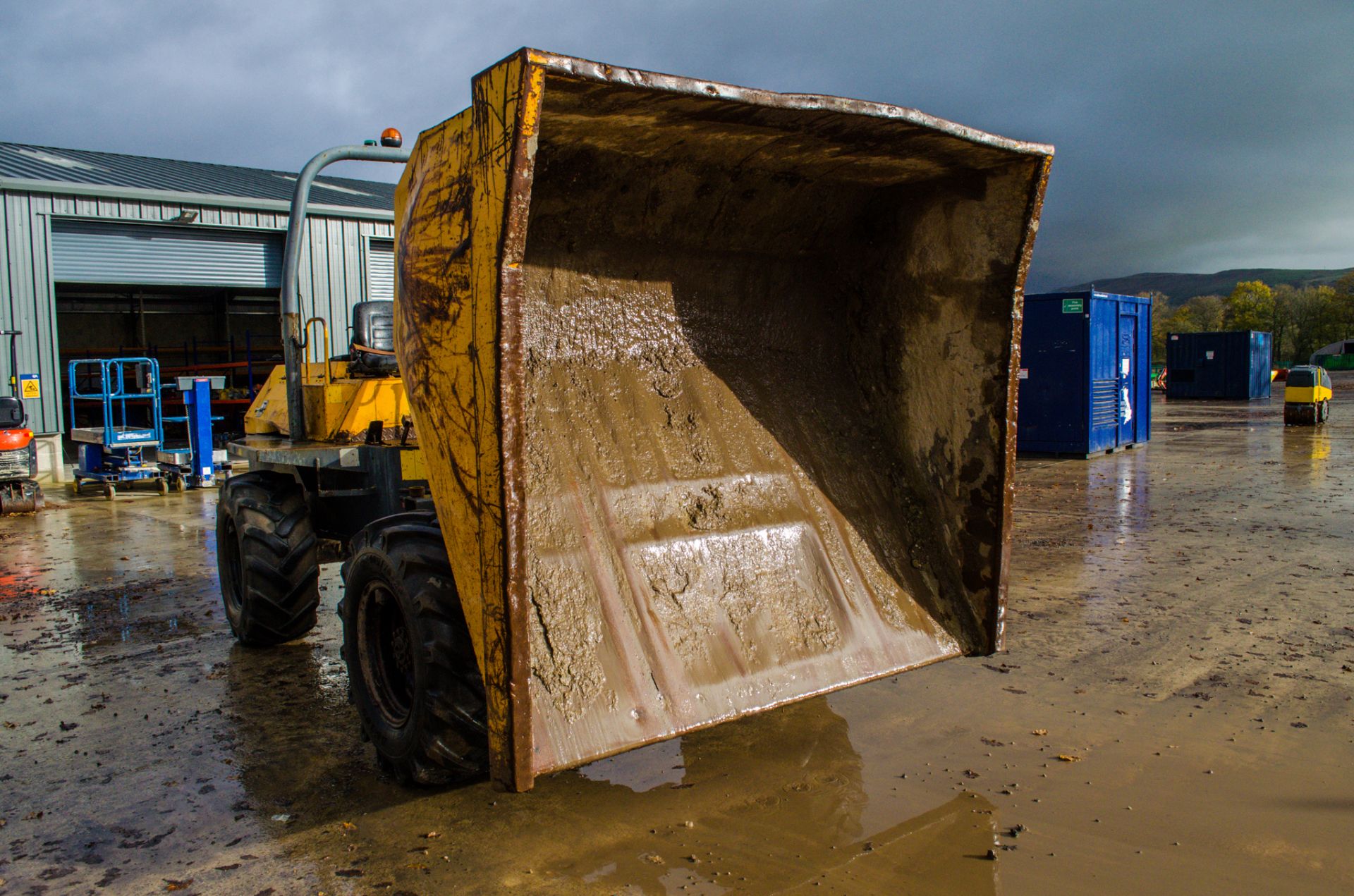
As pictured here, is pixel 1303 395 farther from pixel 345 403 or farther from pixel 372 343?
pixel 345 403

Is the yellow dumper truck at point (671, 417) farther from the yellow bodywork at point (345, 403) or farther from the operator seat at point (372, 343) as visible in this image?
the operator seat at point (372, 343)

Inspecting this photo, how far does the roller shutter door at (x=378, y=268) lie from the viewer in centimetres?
1819

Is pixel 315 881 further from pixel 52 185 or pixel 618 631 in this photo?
pixel 52 185

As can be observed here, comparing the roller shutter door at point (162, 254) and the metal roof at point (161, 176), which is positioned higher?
the metal roof at point (161, 176)

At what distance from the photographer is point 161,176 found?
60.8ft

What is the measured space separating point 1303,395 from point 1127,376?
6848 millimetres

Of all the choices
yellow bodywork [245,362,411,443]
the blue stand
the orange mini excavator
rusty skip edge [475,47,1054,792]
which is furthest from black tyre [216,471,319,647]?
the blue stand

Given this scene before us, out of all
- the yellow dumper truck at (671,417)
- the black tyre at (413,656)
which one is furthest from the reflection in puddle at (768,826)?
the black tyre at (413,656)

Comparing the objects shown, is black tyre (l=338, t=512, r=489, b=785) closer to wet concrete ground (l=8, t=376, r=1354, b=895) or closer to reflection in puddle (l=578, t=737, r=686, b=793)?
wet concrete ground (l=8, t=376, r=1354, b=895)

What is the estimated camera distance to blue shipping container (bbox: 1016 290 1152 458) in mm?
14047

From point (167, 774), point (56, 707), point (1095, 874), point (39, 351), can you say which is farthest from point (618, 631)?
point (39, 351)

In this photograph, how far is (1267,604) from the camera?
228 inches

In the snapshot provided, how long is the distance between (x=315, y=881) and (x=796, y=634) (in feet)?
5.60

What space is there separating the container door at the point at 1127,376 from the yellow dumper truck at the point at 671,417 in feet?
41.1
